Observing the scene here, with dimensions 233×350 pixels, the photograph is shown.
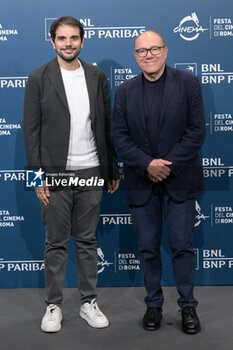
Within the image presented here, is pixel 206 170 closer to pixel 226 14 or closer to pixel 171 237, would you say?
pixel 171 237

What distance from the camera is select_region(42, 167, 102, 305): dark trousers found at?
2.97 m

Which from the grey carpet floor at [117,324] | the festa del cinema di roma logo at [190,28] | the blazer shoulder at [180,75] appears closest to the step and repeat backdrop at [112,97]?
the festa del cinema di roma logo at [190,28]

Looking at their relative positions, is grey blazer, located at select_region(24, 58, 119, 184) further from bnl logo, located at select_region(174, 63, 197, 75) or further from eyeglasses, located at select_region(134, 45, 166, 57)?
bnl logo, located at select_region(174, 63, 197, 75)

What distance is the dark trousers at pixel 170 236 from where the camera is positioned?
2906 mm

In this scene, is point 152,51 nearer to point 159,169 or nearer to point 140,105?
point 140,105

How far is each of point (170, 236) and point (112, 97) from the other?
3.84 feet

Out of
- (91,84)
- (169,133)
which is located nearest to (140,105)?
(169,133)

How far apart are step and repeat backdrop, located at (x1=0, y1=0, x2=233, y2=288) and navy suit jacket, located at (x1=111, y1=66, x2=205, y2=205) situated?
675mm

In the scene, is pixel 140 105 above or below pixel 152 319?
above

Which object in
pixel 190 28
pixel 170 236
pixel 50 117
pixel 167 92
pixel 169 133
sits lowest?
pixel 170 236

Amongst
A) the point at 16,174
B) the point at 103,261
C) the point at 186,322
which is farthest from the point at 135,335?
the point at 16,174

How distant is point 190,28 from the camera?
3.45 meters

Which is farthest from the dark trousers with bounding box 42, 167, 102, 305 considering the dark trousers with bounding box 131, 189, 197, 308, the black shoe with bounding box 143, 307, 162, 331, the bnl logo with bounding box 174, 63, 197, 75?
the bnl logo with bounding box 174, 63, 197, 75

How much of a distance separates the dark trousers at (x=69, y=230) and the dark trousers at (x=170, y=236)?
11.1 inches
